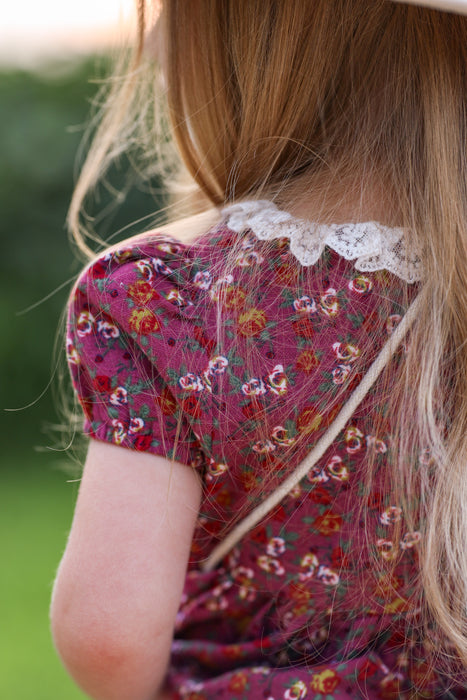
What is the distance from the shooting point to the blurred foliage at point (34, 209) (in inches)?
151

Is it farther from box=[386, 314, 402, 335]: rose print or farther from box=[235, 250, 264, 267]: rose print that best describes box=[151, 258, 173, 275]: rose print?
box=[386, 314, 402, 335]: rose print

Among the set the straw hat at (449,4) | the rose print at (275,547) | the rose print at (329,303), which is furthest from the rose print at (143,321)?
the straw hat at (449,4)

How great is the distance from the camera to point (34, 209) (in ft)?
12.8

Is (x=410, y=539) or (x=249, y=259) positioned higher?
(x=249, y=259)

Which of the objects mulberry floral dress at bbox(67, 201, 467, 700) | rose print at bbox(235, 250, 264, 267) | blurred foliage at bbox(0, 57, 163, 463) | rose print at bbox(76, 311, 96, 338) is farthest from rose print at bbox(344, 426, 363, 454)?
blurred foliage at bbox(0, 57, 163, 463)

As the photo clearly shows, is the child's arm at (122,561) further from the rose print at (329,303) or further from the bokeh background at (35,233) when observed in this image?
the bokeh background at (35,233)

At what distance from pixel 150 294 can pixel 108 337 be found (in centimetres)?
8

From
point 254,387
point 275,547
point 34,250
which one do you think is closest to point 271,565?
point 275,547

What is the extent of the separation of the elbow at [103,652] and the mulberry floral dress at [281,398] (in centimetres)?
11

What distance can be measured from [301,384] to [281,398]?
0.03 m

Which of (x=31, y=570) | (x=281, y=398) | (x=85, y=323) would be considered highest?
(x=85, y=323)

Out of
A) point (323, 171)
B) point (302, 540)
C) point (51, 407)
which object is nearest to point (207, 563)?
point (302, 540)

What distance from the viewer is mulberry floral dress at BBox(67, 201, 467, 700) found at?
0.94 meters

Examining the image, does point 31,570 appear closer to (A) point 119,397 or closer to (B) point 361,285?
(A) point 119,397
